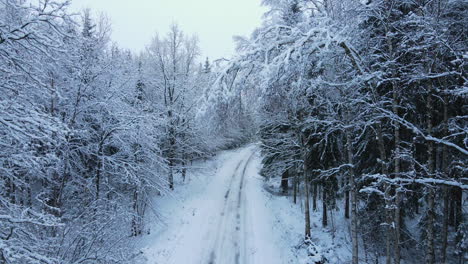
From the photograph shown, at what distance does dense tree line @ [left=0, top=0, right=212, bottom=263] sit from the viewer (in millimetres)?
4117

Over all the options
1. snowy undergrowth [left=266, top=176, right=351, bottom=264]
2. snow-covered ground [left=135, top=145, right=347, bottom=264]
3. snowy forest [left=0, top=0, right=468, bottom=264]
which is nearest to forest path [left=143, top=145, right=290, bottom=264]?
snow-covered ground [left=135, top=145, right=347, bottom=264]

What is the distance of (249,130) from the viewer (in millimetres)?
13469

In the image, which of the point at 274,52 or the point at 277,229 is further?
the point at 277,229

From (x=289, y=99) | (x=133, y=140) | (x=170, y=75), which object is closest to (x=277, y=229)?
(x=133, y=140)

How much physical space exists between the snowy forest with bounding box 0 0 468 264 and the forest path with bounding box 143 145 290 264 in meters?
0.11

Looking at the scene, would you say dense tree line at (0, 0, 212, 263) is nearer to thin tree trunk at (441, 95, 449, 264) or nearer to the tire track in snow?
the tire track in snow

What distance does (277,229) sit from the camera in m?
13.7

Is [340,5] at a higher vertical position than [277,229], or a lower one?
higher

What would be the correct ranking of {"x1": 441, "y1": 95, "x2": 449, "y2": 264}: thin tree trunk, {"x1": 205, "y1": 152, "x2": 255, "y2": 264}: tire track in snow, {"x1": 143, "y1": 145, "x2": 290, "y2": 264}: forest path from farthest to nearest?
{"x1": 205, "y1": 152, "x2": 255, "y2": 264}: tire track in snow
{"x1": 143, "y1": 145, "x2": 290, "y2": 264}: forest path
{"x1": 441, "y1": 95, "x2": 449, "y2": 264}: thin tree trunk

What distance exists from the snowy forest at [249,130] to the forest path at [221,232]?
4.4 inches

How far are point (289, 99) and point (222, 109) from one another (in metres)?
1.19

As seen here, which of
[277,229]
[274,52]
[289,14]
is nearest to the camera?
[274,52]

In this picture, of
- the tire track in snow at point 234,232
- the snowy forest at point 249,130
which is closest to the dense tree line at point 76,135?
the snowy forest at point 249,130

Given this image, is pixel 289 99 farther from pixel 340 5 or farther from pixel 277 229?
pixel 277 229
